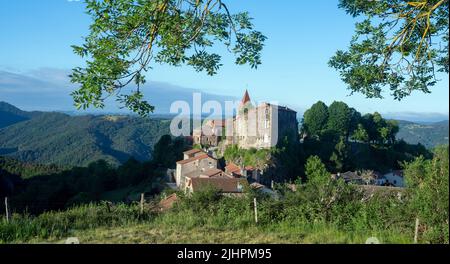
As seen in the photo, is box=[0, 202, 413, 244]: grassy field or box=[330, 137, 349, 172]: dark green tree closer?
box=[0, 202, 413, 244]: grassy field

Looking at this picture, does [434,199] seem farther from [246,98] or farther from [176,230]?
[246,98]

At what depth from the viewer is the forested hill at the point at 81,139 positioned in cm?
13925

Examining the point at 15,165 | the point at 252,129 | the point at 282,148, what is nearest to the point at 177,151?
the point at 252,129

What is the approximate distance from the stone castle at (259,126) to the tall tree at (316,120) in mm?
7488

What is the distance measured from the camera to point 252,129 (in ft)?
219

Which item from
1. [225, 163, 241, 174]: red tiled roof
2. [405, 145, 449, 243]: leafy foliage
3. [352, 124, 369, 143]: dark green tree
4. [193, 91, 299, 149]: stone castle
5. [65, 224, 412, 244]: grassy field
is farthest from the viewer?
[352, 124, 369, 143]: dark green tree

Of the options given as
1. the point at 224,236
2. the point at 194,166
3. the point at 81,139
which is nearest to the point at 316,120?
the point at 194,166

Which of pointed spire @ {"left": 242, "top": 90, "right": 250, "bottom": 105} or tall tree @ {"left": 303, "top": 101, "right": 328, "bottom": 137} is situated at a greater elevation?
pointed spire @ {"left": 242, "top": 90, "right": 250, "bottom": 105}

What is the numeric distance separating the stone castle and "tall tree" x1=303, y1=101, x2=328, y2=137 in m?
7.49

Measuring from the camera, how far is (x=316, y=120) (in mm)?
77938

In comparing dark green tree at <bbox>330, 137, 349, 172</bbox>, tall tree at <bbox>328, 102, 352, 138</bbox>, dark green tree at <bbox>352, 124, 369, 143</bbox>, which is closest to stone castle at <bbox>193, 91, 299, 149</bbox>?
dark green tree at <bbox>330, 137, 349, 172</bbox>

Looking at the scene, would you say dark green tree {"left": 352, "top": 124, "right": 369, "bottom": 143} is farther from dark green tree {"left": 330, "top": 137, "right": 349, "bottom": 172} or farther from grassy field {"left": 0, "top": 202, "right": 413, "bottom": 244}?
grassy field {"left": 0, "top": 202, "right": 413, "bottom": 244}

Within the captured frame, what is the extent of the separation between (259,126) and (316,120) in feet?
52.7

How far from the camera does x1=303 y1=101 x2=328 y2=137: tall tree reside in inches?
3054
